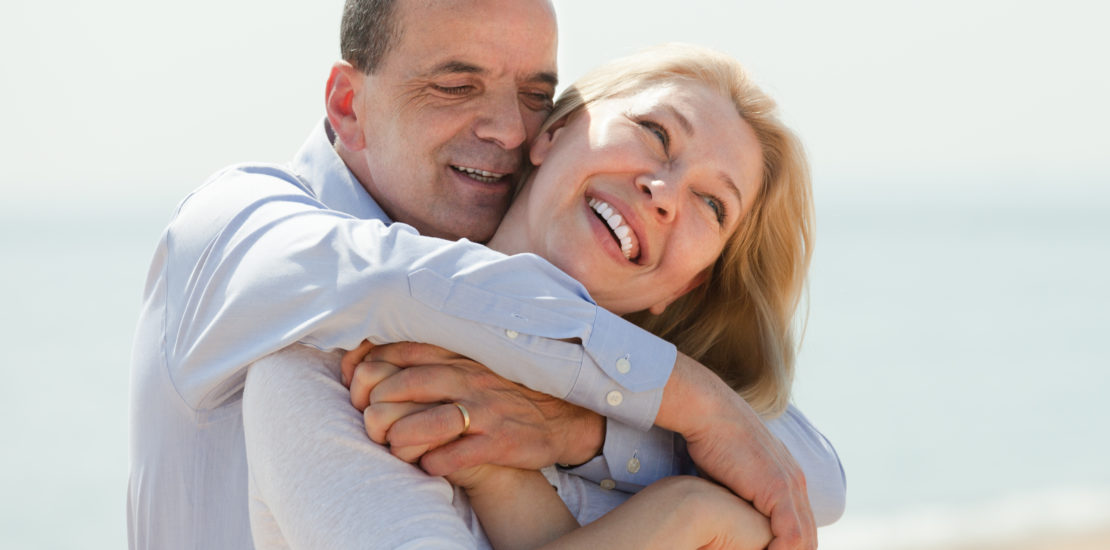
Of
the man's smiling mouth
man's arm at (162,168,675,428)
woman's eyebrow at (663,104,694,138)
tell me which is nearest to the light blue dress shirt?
man's arm at (162,168,675,428)

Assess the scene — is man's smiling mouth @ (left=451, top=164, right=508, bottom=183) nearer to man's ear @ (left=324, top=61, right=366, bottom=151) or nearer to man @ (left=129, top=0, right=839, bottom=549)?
man @ (left=129, top=0, right=839, bottom=549)

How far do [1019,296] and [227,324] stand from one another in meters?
28.2

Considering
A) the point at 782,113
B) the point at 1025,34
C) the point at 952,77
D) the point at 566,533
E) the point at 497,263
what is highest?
the point at 1025,34

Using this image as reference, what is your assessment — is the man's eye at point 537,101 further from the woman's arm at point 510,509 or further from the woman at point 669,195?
the woman's arm at point 510,509

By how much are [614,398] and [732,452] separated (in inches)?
11.7

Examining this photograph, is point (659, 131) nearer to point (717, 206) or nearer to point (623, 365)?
point (717, 206)

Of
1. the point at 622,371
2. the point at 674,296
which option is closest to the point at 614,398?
the point at 622,371

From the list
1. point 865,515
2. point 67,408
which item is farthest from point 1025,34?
point 67,408

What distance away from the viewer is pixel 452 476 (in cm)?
185

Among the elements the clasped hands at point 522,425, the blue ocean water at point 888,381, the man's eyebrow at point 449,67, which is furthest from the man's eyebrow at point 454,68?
the blue ocean water at point 888,381

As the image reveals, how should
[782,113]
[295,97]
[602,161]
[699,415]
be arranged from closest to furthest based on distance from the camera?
[699,415] → [602,161] → [782,113] → [295,97]

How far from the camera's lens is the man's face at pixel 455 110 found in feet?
8.22

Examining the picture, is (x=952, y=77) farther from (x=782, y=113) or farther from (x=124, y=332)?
(x=782, y=113)

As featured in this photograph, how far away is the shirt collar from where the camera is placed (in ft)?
7.91
